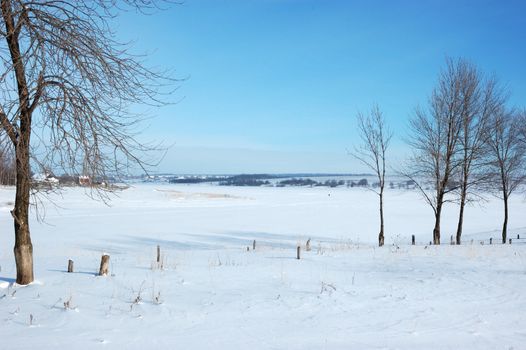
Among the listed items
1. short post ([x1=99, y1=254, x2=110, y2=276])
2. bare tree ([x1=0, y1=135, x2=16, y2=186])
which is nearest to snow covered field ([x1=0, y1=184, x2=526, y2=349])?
short post ([x1=99, y1=254, x2=110, y2=276])

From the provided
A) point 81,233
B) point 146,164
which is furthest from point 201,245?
point 146,164

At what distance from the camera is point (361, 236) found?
97.1ft

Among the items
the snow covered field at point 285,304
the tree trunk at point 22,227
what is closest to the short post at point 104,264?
the snow covered field at point 285,304

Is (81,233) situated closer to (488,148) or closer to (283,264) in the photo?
(283,264)

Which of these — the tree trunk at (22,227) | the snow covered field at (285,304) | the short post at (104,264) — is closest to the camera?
the snow covered field at (285,304)

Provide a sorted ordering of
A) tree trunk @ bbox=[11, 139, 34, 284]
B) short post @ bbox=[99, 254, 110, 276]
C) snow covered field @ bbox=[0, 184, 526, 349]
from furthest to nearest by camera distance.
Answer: short post @ bbox=[99, 254, 110, 276] → tree trunk @ bbox=[11, 139, 34, 284] → snow covered field @ bbox=[0, 184, 526, 349]

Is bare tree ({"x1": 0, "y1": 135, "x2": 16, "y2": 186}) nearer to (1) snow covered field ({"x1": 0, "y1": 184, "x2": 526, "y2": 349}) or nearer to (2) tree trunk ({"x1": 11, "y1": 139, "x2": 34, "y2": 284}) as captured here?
(2) tree trunk ({"x1": 11, "y1": 139, "x2": 34, "y2": 284})

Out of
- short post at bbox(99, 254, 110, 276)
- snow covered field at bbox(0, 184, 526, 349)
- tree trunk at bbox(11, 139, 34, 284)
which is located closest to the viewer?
snow covered field at bbox(0, 184, 526, 349)

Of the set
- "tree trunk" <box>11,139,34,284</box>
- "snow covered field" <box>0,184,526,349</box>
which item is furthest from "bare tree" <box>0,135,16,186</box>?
"snow covered field" <box>0,184,526,349</box>

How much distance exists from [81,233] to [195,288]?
73.5 feet

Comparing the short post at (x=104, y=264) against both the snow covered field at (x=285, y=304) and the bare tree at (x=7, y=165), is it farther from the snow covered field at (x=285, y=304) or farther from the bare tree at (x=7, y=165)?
the bare tree at (x=7, y=165)

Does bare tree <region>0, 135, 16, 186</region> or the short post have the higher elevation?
bare tree <region>0, 135, 16, 186</region>

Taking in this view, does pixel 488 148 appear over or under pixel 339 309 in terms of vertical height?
over

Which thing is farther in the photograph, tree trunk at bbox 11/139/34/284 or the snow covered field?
tree trunk at bbox 11/139/34/284
